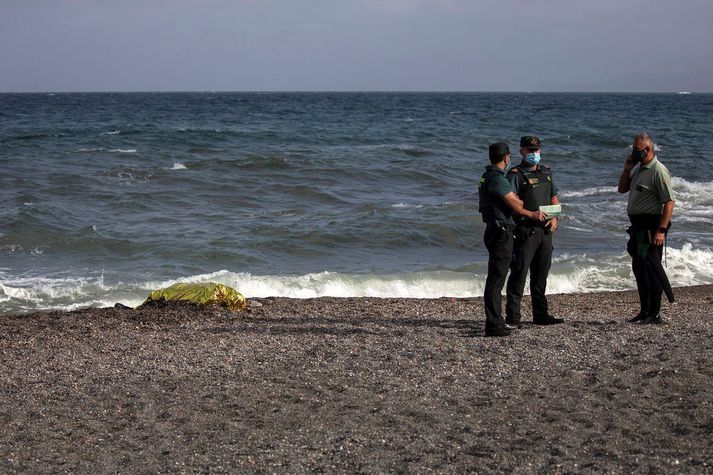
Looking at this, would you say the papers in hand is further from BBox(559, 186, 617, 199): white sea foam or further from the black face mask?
BBox(559, 186, 617, 199): white sea foam

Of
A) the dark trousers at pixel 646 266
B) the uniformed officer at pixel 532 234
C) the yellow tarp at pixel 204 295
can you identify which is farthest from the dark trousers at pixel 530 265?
the yellow tarp at pixel 204 295

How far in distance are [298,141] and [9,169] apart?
14.2 m

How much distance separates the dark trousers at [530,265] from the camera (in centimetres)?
854

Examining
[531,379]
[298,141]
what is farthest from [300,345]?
[298,141]

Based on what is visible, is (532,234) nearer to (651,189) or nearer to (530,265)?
(530,265)

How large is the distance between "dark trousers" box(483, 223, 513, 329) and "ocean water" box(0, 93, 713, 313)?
4536 mm

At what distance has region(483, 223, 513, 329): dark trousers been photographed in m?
8.19

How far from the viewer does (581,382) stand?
Result: 22.9 feet

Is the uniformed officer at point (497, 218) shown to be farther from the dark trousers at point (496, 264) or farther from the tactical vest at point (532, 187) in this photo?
the tactical vest at point (532, 187)

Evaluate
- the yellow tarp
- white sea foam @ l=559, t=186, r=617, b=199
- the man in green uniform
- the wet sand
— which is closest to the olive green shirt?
the man in green uniform

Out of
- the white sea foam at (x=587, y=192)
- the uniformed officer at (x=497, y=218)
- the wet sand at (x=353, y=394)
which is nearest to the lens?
the wet sand at (x=353, y=394)

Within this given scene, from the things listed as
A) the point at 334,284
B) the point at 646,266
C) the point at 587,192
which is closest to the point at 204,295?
the point at 334,284

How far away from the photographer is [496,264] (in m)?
8.27

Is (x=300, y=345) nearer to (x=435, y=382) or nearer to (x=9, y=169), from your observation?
(x=435, y=382)
